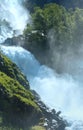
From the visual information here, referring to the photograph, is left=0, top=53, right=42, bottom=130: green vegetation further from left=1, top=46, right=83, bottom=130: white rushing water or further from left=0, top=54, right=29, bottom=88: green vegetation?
left=1, top=46, right=83, bottom=130: white rushing water

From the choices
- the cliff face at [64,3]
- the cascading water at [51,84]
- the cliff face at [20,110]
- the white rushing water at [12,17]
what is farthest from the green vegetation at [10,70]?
the cliff face at [64,3]

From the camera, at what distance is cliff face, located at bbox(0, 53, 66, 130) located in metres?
52.9

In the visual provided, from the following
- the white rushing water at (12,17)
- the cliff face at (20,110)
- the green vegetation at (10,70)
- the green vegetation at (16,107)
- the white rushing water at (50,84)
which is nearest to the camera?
the green vegetation at (16,107)

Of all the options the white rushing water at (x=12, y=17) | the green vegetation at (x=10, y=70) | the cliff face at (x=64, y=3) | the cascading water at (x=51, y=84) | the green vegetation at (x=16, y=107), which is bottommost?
the green vegetation at (x=16, y=107)

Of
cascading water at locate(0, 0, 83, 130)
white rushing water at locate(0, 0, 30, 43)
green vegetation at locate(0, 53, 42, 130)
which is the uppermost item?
white rushing water at locate(0, 0, 30, 43)

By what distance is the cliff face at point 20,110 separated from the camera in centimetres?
5288

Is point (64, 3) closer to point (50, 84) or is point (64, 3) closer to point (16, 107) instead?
point (50, 84)

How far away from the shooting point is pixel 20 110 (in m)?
53.9

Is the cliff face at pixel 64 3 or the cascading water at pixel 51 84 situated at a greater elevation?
the cliff face at pixel 64 3

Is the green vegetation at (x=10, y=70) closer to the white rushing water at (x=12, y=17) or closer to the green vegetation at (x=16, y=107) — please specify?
the green vegetation at (x=16, y=107)

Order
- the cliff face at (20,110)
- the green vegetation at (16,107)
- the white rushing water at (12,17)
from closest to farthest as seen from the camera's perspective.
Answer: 1. the green vegetation at (16,107)
2. the cliff face at (20,110)
3. the white rushing water at (12,17)

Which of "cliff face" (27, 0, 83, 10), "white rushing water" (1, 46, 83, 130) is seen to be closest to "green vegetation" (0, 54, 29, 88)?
"white rushing water" (1, 46, 83, 130)

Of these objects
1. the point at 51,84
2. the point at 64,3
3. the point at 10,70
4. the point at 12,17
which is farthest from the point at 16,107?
the point at 64,3

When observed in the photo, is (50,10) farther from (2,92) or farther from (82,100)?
(2,92)
